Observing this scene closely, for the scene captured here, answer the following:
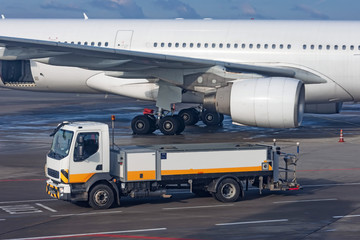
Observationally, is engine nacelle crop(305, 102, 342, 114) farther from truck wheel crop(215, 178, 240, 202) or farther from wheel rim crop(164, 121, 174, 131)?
truck wheel crop(215, 178, 240, 202)

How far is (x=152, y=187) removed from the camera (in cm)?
1653

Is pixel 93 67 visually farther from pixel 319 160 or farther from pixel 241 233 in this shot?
pixel 241 233

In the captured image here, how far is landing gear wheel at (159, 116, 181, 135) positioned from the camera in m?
30.1

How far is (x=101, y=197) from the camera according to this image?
52.7 ft

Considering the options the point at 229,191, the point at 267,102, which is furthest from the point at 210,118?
the point at 229,191

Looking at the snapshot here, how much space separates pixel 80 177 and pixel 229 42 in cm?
1594

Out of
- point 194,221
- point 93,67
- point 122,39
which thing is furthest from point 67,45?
point 194,221

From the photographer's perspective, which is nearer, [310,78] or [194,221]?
[194,221]

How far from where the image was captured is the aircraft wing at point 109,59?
26.1 meters

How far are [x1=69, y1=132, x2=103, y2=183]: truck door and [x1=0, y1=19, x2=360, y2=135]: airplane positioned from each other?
1016cm

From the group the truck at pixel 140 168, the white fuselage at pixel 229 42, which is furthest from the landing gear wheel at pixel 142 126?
the truck at pixel 140 168

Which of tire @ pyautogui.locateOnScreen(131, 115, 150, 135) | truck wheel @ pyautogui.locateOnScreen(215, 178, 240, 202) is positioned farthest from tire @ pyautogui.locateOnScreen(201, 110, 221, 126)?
truck wheel @ pyautogui.locateOnScreen(215, 178, 240, 202)

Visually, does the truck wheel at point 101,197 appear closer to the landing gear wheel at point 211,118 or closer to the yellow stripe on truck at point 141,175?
the yellow stripe on truck at point 141,175

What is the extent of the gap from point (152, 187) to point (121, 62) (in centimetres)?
1188
